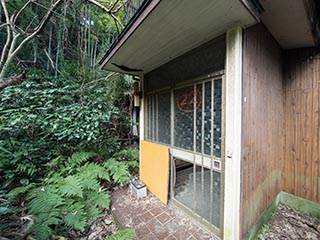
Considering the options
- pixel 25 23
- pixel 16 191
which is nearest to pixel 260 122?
pixel 16 191

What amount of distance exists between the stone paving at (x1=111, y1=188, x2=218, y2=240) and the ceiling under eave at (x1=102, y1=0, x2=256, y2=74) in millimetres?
2438

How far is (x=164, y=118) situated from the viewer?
2646mm

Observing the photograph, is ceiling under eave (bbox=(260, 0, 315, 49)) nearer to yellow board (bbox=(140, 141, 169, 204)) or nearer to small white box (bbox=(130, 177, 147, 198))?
yellow board (bbox=(140, 141, 169, 204))

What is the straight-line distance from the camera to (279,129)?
2.60 metres

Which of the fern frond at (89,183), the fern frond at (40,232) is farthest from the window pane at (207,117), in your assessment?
the fern frond at (40,232)

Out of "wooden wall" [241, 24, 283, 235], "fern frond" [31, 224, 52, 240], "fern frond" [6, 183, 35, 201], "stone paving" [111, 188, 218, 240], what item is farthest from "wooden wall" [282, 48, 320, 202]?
"fern frond" [6, 183, 35, 201]

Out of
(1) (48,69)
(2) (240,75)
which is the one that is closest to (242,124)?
(2) (240,75)

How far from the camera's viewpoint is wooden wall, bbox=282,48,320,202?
7.84ft

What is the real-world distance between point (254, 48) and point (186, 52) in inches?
33.2

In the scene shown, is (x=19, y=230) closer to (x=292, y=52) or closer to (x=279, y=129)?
(x=279, y=129)

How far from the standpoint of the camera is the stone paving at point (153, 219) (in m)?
1.84

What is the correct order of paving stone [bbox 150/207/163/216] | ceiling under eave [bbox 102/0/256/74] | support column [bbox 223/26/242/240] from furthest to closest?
paving stone [bbox 150/207/163/216] < support column [bbox 223/26/242/240] < ceiling under eave [bbox 102/0/256/74]

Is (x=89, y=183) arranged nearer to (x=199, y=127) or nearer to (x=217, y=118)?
(x=199, y=127)

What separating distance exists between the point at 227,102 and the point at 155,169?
1.75m
